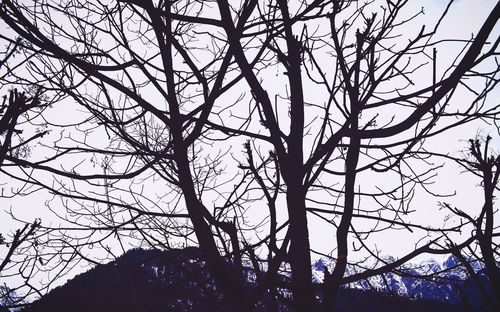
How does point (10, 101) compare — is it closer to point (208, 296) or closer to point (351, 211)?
point (208, 296)

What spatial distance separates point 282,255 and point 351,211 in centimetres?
60

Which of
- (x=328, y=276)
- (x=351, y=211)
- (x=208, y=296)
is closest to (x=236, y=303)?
(x=208, y=296)

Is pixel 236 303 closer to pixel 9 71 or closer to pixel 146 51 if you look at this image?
pixel 9 71

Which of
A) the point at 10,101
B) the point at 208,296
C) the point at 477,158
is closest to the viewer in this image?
the point at 10,101

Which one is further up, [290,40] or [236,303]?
[290,40]

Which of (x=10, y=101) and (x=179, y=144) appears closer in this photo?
(x=10, y=101)

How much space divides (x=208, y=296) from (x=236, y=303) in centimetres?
33

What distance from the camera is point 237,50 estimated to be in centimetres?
140

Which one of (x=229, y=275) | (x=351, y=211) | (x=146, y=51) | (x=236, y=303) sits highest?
(x=146, y=51)

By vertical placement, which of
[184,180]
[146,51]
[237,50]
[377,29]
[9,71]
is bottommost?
[184,180]

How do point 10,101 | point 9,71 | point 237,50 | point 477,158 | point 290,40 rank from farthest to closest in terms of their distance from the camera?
point 477,158, point 290,40, point 9,71, point 237,50, point 10,101

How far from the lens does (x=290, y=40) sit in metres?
1.85

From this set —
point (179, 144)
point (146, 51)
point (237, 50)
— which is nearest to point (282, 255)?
point (179, 144)

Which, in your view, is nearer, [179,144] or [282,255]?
[282,255]
